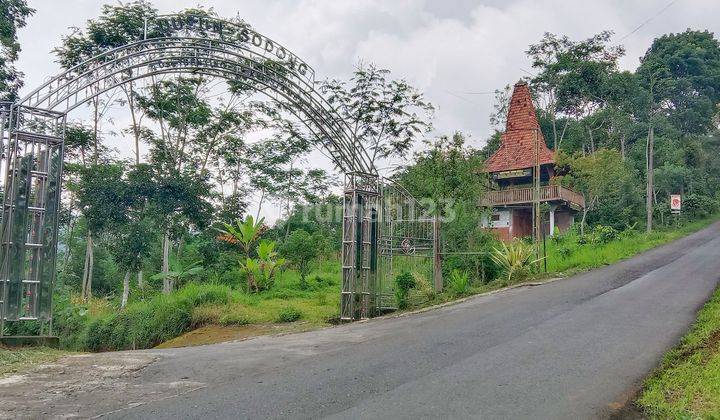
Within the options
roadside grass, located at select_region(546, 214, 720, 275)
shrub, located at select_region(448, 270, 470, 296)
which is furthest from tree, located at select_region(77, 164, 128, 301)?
roadside grass, located at select_region(546, 214, 720, 275)

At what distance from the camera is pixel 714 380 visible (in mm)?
5473

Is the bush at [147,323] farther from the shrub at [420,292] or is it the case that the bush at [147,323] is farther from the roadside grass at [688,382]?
the roadside grass at [688,382]

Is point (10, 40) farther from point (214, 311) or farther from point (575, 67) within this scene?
point (575, 67)

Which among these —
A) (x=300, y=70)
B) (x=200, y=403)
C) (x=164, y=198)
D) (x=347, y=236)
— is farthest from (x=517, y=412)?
(x=164, y=198)

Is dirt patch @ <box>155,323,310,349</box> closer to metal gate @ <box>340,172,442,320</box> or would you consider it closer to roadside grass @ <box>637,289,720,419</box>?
metal gate @ <box>340,172,442,320</box>

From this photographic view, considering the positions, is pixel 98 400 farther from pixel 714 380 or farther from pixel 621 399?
pixel 714 380

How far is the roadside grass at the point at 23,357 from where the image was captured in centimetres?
734

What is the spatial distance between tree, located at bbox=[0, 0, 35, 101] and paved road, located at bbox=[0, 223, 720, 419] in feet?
35.7

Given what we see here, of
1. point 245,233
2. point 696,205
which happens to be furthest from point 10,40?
point 696,205

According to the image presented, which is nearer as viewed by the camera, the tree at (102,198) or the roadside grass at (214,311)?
the roadside grass at (214,311)

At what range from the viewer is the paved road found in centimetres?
531

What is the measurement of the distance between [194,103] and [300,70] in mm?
8581

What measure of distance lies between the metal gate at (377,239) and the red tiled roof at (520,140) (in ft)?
51.1

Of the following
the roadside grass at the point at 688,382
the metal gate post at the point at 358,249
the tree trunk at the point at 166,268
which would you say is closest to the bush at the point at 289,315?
the metal gate post at the point at 358,249
